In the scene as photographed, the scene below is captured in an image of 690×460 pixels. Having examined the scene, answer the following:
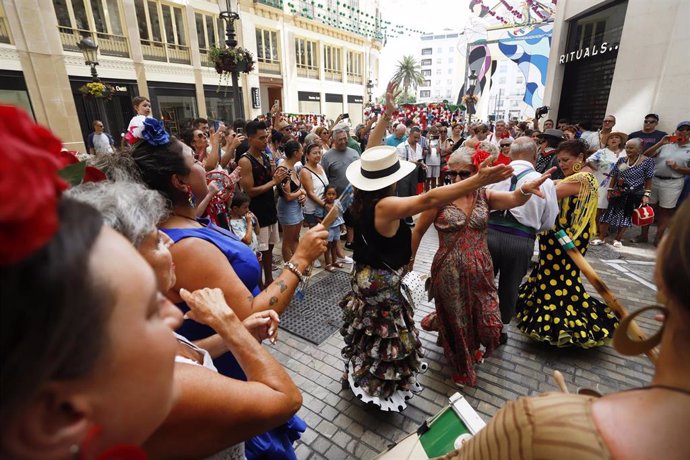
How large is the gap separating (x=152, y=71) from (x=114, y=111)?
9.90ft

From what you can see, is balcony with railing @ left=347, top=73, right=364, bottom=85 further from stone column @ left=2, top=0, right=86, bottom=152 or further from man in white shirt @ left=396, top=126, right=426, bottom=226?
man in white shirt @ left=396, top=126, right=426, bottom=226

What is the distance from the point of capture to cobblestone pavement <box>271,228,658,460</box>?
269 cm

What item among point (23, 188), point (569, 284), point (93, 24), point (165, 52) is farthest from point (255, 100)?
point (23, 188)

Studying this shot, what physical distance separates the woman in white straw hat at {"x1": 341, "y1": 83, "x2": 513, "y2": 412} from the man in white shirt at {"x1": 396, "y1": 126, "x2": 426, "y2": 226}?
4.35 m

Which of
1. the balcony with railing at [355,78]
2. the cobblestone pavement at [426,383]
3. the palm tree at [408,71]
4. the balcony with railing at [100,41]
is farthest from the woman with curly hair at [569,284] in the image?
the palm tree at [408,71]

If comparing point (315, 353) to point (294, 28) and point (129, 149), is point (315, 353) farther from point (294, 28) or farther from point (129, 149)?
point (294, 28)

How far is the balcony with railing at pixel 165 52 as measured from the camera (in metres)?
16.9

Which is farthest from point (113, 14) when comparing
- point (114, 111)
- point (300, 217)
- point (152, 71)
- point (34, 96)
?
point (300, 217)

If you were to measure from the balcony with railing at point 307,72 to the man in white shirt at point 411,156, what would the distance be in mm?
20989

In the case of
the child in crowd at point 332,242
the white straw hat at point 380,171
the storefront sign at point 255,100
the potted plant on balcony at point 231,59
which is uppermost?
the storefront sign at point 255,100

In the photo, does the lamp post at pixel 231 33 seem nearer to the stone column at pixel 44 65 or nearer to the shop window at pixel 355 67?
the stone column at pixel 44 65

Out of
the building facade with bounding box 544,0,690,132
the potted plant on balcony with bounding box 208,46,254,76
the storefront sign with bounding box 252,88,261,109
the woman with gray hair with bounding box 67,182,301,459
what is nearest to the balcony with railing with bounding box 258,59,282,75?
the storefront sign with bounding box 252,88,261,109

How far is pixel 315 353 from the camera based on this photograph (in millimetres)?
3680

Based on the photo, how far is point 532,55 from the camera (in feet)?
47.6
